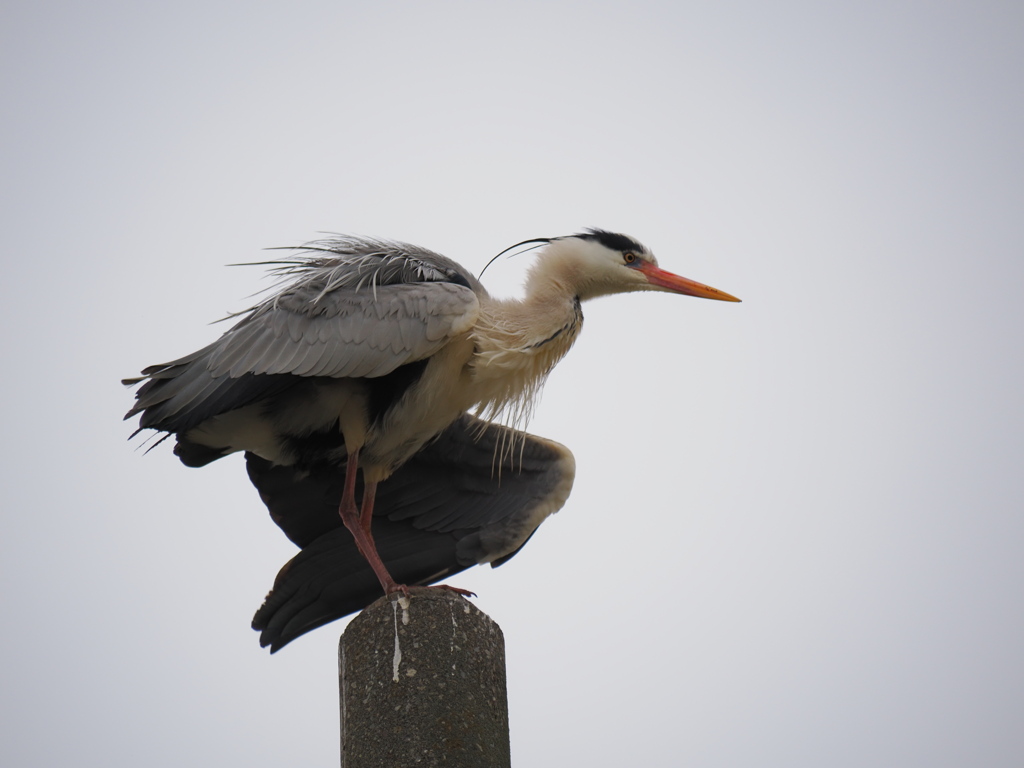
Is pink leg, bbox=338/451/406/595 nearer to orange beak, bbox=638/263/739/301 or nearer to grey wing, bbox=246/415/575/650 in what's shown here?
grey wing, bbox=246/415/575/650

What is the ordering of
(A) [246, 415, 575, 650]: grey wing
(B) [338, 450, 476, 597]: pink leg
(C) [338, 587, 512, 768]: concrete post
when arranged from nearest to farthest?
(C) [338, 587, 512, 768]: concrete post
(B) [338, 450, 476, 597]: pink leg
(A) [246, 415, 575, 650]: grey wing

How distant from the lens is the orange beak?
6465mm

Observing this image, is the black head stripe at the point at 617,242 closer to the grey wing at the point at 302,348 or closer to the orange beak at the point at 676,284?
the orange beak at the point at 676,284

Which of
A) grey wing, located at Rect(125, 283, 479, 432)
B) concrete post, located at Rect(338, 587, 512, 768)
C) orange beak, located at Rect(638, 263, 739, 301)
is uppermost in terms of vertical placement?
orange beak, located at Rect(638, 263, 739, 301)

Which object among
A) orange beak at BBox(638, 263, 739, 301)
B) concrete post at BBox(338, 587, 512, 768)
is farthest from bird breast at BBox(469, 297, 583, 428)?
concrete post at BBox(338, 587, 512, 768)

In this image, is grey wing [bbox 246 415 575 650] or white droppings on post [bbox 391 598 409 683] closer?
white droppings on post [bbox 391 598 409 683]

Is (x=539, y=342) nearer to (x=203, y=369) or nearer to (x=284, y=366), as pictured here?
(x=284, y=366)

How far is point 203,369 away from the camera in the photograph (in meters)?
5.39

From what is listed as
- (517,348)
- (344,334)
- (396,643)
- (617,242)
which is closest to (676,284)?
(617,242)


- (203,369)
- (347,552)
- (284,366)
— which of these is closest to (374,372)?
(284,366)

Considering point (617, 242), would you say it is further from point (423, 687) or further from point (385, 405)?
point (423, 687)

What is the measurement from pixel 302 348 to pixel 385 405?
0.58m

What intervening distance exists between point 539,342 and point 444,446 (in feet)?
3.39

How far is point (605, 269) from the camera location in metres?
6.41
